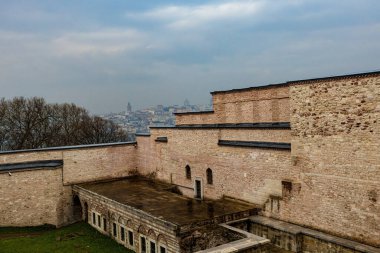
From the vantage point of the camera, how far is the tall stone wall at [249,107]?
789 inches

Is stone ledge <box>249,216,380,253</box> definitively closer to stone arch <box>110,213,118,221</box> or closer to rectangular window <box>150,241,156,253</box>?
rectangular window <box>150,241,156,253</box>

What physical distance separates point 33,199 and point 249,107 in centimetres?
1445

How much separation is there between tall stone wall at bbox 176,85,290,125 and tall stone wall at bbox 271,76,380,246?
16.3 ft

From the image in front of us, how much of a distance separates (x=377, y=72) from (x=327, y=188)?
453 centimetres

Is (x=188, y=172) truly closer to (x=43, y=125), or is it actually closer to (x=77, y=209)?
(x=77, y=209)

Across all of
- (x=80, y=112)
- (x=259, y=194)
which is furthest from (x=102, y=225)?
(x=80, y=112)

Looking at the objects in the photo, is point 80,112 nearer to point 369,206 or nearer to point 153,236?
point 153,236

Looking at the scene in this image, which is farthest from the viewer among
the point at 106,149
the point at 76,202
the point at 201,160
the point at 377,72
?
the point at 106,149

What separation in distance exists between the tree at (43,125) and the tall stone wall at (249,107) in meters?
24.2

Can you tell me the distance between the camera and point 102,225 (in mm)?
21094

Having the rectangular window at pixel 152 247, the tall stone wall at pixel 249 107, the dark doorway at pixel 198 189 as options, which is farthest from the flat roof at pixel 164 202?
the tall stone wall at pixel 249 107

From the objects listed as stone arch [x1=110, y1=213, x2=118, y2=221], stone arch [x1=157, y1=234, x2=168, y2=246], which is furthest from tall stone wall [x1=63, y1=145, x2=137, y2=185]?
stone arch [x1=157, y1=234, x2=168, y2=246]

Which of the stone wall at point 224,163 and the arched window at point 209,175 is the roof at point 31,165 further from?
the arched window at point 209,175

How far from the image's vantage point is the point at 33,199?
2311 cm
